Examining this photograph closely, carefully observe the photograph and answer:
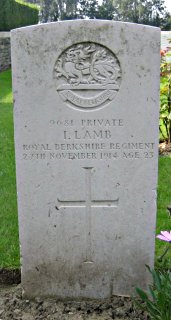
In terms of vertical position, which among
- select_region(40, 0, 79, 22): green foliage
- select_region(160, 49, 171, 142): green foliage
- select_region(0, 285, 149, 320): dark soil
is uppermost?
select_region(40, 0, 79, 22): green foliage

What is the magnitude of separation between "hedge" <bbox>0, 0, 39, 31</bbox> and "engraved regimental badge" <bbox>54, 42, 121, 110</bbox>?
18.2 m

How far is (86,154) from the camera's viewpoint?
2891 mm

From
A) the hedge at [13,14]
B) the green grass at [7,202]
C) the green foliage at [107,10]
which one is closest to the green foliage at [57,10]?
the green foliage at [107,10]

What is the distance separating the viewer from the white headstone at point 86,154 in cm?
275

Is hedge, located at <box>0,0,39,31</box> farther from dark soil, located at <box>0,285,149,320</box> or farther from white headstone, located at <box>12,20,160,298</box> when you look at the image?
dark soil, located at <box>0,285,149,320</box>

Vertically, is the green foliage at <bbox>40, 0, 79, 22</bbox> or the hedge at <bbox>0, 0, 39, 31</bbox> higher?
the green foliage at <bbox>40, 0, 79, 22</bbox>

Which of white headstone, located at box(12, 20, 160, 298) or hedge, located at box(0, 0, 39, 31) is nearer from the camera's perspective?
white headstone, located at box(12, 20, 160, 298)

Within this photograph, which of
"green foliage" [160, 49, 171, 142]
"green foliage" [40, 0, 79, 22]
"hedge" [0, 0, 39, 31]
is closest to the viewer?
"green foliage" [160, 49, 171, 142]

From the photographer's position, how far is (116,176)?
2.91 m

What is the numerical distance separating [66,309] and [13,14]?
64.8 ft

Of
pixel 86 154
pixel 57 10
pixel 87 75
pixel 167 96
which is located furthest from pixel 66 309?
pixel 57 10

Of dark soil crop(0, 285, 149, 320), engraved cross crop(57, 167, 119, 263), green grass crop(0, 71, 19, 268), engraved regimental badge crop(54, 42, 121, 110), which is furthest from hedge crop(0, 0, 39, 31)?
dark soil crop(0, 285, 149, 320)

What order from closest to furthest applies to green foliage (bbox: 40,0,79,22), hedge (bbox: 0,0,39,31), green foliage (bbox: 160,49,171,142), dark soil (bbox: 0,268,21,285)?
dark soil (bbox: 0,268,21,285), green foliage (bbox: 160,49,171,142), hedge (bbox: 0,0,39,31), green foliage (bbox: 40,0,79,22)

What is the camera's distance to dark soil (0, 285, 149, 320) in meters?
2.90
